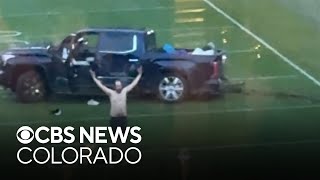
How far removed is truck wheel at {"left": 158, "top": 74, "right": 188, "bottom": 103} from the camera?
3.32 metres

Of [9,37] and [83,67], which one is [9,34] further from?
[83,67]

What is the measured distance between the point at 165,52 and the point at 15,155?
84cm

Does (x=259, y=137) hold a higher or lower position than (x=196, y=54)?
lower

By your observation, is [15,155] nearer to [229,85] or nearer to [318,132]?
[229,85]

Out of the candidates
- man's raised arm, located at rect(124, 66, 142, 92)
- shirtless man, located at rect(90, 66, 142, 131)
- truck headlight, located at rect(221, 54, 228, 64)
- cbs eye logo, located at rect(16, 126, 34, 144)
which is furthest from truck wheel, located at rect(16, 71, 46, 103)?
truck headlight, located at rect(221, 54, 228, 64)

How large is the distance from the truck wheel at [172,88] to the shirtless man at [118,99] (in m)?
0.12

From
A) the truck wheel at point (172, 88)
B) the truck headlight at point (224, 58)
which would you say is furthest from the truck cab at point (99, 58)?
the truck headlight at point (224, 58)

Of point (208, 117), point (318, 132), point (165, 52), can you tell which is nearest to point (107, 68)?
point (165, 52)

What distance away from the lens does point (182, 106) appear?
10.9 ft

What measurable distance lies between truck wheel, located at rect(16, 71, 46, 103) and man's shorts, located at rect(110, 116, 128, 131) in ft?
1.10

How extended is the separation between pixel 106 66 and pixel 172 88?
0.32m

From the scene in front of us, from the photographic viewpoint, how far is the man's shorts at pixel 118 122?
130 inches

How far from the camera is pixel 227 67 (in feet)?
10.9

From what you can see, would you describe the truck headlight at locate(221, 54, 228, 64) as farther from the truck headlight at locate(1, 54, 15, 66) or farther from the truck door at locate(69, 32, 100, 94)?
the truck headlight at locate(1, 54, 15, 66)
